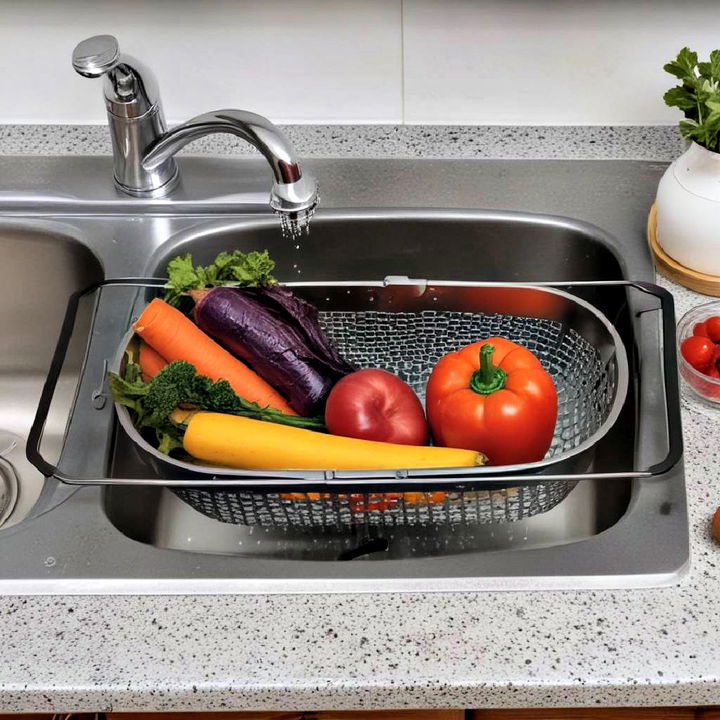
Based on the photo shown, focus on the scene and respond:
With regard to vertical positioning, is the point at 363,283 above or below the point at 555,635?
above

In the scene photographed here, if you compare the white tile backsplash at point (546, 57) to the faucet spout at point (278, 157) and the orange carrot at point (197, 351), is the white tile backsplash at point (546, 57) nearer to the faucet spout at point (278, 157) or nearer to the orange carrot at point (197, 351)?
the faucet spout at point (278, 157)

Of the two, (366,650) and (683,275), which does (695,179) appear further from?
(366,650)

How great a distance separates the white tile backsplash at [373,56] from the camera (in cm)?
112

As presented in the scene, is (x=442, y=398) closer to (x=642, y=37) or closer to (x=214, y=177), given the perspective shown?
(x=214, y=177)

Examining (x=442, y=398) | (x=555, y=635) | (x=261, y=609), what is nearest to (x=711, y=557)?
(x=555, y=635)

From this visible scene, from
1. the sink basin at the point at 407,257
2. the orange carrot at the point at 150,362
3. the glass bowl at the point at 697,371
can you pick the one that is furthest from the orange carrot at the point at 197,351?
the glass bowl at the point at 697,371

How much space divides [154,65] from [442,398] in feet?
1.97

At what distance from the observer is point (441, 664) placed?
2.33ft

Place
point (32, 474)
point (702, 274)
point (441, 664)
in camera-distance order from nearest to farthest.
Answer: point (441, 664), point (702, 274), point (32, 474)

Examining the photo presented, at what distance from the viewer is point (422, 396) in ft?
3.41

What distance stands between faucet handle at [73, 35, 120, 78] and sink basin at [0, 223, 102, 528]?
25 cm

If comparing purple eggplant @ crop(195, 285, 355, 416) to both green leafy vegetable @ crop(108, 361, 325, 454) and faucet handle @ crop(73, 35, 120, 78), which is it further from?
faucet handle @ crop(73, 35, 120, 78)

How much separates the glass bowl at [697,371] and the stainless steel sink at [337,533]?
6 centimetres

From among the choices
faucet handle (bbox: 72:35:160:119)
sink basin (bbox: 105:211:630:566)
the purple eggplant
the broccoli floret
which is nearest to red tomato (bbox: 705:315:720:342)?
sink basin (bbox: 105:211:630:566)
